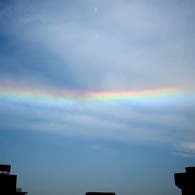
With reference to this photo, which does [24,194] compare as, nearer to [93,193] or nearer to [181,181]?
[93,193]

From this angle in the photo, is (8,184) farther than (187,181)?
Yes

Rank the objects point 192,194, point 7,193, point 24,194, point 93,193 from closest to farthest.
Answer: point 192,194, point 93,193, point 7,193, point 24,194

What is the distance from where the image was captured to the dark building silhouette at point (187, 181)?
18844 millimetres

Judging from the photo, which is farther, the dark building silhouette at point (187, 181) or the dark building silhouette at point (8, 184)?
the dark building silhouette at point (8, 184)

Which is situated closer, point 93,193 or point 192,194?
point 192,194

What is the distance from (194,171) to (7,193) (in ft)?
109

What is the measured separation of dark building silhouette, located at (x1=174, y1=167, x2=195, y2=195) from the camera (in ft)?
61.8

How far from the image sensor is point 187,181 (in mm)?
19094

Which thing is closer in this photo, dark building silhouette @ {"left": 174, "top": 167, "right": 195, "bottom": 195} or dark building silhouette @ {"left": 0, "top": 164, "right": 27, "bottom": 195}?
dark building silhouette @ {"left": 174, "top": 167, "right": 195, "bottom": 195}

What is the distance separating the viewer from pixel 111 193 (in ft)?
84.7

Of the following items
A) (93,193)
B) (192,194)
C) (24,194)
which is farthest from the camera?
(24,194)

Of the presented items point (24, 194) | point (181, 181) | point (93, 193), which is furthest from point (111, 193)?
A: point (24, 194)

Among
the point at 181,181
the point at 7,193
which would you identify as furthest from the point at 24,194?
the point at 181,181

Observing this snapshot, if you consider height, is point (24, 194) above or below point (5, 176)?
below
